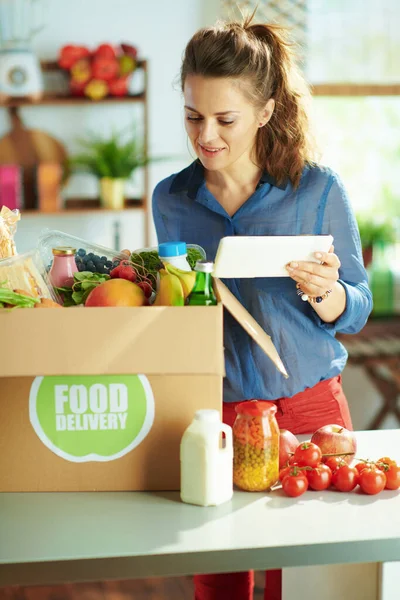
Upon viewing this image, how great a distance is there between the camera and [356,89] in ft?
14.3

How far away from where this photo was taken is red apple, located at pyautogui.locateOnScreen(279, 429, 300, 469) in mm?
1345

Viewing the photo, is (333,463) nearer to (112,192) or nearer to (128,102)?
(112,192)

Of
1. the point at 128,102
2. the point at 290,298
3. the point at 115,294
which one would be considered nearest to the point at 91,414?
the point at 115,294

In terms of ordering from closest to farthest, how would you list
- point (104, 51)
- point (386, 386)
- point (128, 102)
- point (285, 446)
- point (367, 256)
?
point (285, 446) → point (386, 386) → point (104, 51) → point (128, 102) → point (367, 256)

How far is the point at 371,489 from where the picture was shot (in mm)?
1267

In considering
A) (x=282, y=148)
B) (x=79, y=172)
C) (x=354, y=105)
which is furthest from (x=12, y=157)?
(x=282, y=148)

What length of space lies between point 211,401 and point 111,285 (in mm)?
246

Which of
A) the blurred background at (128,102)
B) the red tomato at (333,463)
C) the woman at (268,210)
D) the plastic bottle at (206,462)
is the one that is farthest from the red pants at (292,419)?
the blurred background at (128,102)

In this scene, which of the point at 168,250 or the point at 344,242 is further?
the point at 344,242

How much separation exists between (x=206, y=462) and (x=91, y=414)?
7.9 inches

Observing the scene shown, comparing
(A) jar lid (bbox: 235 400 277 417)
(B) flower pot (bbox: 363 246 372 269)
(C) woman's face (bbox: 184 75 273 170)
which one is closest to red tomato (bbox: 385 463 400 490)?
(A) jar lid (bbox: 235 400 277 417)

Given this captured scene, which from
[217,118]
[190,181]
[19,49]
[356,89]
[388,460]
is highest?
[19,49]

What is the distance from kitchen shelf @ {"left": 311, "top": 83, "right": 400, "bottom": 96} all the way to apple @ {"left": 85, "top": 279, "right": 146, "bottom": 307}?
330cm

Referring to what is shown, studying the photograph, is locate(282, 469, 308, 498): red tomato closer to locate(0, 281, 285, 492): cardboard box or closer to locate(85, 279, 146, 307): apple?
locate(0, 281, 285, 492): cardboard box
